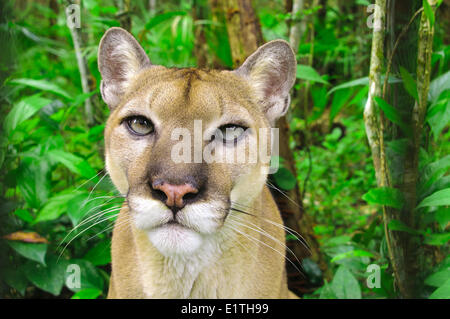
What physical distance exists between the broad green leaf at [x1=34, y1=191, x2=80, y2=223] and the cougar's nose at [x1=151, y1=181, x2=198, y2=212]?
4.62 ft

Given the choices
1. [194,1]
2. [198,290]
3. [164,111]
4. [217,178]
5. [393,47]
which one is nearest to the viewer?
[217,178]

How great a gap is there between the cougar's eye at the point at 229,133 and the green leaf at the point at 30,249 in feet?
4.86

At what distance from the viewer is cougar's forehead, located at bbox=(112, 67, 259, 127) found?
7.38ft

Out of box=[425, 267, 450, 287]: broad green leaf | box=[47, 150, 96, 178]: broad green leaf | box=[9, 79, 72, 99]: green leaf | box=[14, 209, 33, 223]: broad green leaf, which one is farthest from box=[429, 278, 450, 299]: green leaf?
box=[9, 79, 72, 99]: green leaf

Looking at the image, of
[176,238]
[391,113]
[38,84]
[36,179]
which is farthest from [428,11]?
[36,179]

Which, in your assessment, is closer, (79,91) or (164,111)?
(164,111)

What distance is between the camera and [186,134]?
2.17m

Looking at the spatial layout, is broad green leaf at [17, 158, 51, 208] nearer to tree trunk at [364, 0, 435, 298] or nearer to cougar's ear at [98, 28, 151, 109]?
cougar's ear at [98, 28, 151, 109]

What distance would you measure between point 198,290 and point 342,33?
441 centimetres

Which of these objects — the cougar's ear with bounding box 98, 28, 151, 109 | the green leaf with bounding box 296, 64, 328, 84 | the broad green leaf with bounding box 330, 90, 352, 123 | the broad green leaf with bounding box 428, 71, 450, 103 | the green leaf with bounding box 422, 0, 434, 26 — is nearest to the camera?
the green leaf with bounding box 422, 0, 434, 26

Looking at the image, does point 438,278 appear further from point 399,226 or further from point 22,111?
point 22,111

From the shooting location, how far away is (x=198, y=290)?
8.18 feet
